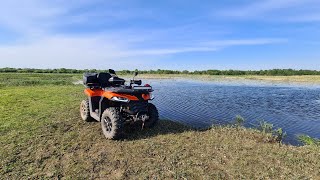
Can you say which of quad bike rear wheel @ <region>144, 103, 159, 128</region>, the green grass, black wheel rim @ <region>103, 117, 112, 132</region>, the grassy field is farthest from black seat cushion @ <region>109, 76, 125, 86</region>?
the green grass

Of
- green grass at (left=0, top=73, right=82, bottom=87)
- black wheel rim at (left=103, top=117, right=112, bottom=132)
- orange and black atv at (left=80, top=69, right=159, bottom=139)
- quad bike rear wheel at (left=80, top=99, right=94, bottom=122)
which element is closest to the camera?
orange and black atv at (left=80, top=69, right=159, bottom=139)

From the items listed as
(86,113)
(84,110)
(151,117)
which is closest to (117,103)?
(151,117)

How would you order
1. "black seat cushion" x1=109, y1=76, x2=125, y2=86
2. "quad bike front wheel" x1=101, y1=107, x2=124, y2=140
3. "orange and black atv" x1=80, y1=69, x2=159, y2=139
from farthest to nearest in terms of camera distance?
"black seat cushion" x1=109, y1=76, x2=125, y2=86 → "orange and black atv" x1=80, y1=69, x2=159, y2=139 → "quad bike front wheel" x1=101, y1=107, x2=124, y2=140

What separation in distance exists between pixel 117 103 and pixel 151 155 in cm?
248

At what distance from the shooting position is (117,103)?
8.49m

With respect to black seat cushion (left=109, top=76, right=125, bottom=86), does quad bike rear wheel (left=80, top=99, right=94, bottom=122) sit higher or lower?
lower

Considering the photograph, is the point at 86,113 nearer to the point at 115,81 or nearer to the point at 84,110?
the point at 84,110

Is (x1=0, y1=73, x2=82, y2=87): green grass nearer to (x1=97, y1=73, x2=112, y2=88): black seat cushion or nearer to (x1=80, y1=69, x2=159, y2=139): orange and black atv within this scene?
(x1=80, y1=69, x2=159, y2=139): orange and black atv

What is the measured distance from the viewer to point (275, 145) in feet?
23.7

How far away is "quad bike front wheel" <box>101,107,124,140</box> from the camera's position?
756 centimetres

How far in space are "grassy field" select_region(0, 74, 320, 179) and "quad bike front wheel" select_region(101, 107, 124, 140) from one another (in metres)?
0.21

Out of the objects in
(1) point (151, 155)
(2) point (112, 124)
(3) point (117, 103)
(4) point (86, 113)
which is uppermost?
(3) point (117, 103)

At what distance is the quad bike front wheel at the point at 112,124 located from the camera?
7562 mm

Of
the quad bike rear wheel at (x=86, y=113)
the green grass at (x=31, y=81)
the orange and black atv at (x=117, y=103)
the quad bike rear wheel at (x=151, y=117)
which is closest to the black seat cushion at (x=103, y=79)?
the orange and black atv at (x=117, y=103)
